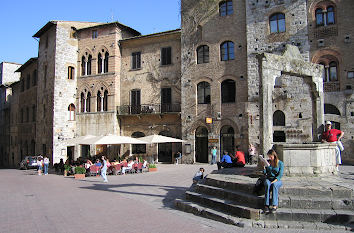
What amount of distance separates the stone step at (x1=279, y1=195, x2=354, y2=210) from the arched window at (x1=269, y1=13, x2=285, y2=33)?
664 inches

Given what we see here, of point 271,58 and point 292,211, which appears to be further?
point 271,58

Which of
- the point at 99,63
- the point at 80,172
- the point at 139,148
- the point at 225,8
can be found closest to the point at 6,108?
the point at 99,63

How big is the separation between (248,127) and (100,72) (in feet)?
49.3

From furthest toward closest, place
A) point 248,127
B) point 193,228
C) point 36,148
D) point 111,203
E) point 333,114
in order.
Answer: point 36,148 → point 248,127 → point 333,114 → point 111,203 → point 193,228

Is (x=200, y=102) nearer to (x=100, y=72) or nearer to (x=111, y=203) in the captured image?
(x=100, y=72)

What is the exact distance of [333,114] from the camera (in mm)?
19219

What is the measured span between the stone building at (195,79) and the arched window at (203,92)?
80 millimetres

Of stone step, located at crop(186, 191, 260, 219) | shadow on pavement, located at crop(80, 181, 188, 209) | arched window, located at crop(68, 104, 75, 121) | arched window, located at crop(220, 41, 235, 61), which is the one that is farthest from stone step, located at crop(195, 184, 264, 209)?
arched window, located at crop(68, 104, 75, 121)

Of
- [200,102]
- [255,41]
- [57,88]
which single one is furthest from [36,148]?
[255,41]

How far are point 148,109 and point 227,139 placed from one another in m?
7.36

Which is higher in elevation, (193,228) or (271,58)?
(271,58)

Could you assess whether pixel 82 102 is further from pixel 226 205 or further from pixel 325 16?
pixel 226 205

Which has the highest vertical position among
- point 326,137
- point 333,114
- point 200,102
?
point 200,102

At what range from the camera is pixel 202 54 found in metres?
24.4
